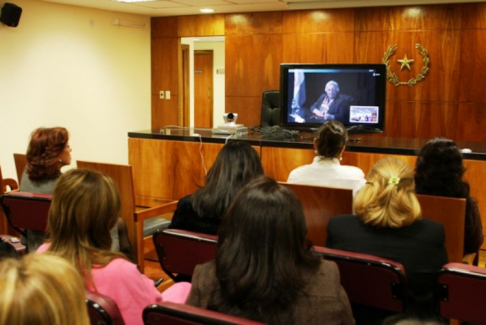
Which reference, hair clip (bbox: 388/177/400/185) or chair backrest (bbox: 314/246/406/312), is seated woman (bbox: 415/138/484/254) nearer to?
hair clip (bbox: 388/177/400/185)

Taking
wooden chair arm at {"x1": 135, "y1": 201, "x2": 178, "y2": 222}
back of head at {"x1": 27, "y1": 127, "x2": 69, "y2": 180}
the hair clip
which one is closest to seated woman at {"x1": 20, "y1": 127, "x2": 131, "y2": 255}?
back of head at {"x1": 27, "y1": 127, "x2": 69, "y2": 180}

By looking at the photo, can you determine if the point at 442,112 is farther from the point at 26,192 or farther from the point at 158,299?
the point at 158,299

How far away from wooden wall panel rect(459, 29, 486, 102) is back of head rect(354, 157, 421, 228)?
193 inches

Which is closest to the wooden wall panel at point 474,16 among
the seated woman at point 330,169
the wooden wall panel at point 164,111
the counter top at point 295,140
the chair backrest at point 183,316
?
the counter top at point 295,140

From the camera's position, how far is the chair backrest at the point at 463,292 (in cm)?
202

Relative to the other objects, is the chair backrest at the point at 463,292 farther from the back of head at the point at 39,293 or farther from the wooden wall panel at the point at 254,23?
the wooden wall panel at the point at 254,23

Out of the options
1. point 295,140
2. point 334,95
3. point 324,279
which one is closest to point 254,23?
point 334,95

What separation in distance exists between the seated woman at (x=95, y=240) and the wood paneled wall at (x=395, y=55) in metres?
5.70

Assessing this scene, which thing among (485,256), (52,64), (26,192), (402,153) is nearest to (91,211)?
(26,192)

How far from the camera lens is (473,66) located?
6703 mm

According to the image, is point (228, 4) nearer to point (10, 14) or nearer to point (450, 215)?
point (10, 14)

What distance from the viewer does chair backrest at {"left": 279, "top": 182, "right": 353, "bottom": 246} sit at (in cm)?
280

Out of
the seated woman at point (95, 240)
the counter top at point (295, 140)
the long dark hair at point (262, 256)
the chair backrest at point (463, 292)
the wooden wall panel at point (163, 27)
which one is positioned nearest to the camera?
the long dark hair at point (262, 256)

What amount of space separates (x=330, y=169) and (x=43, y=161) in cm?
167
